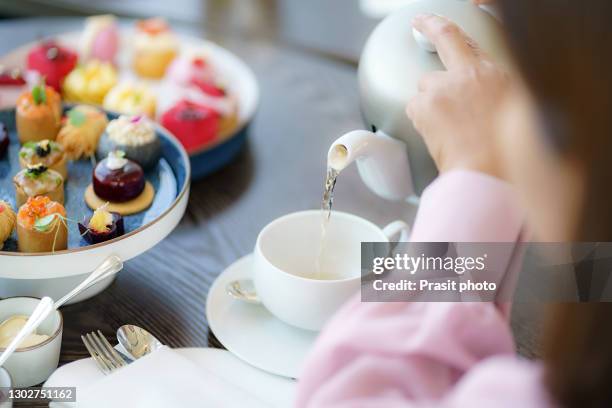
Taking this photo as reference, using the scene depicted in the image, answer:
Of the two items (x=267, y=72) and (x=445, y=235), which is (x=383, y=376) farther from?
(x=267, y=72)

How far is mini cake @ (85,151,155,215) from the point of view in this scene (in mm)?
756

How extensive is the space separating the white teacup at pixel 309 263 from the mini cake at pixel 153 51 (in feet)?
1.56

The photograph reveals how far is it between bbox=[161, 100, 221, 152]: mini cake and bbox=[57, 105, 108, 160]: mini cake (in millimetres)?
98

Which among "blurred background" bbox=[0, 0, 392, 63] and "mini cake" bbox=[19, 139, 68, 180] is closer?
"mini cake" bbox=[19, 139, 68, 180]

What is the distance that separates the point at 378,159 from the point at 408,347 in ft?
0.77

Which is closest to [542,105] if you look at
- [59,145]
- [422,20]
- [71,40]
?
[422,20]

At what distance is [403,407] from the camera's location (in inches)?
17.9

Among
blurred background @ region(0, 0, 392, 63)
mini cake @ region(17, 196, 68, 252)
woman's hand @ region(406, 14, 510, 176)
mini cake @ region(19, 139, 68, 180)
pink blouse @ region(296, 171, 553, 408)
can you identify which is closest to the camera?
pink blouse @ region(296, 171, 553, 408)

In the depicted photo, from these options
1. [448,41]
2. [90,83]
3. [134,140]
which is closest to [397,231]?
[448,41]

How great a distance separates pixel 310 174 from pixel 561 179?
56 cm

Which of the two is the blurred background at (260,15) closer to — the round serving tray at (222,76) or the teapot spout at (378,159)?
the round serving tray at (222,76)

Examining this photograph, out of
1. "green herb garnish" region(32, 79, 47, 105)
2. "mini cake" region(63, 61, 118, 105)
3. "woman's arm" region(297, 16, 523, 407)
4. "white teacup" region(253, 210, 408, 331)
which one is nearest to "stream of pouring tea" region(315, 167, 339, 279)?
"white teacup" region(253, 210, 408, 331)

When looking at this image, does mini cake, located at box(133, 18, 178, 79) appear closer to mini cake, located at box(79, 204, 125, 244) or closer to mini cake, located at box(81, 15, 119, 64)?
mini cake, located at box(81, 15, 119, 64)

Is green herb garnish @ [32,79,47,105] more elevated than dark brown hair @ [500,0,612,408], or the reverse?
dark brown hair @ [500,0,612,408]
